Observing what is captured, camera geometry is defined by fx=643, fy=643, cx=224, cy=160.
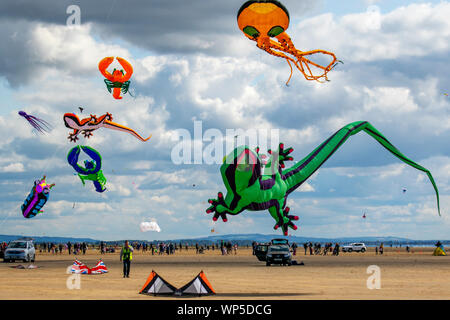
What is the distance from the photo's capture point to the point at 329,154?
22.2 metres

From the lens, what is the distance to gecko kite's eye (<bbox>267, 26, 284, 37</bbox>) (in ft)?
60.8

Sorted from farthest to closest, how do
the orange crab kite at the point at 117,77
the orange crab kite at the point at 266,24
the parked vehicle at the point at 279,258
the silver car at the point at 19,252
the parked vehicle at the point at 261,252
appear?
the parked vehicle at the point at 261,252, the silver car at the point at 19,252, the parked vehicle at the point at 279,258, the orange crab kite at the point at 117,77, the orange crab kite at the point at 266,24

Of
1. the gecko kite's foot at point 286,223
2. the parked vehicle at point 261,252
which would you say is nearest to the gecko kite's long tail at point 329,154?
the gecko kite's foot at point 286,223

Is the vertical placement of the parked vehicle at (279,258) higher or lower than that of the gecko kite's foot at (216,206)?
lower

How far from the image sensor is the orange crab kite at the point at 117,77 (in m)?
31.0

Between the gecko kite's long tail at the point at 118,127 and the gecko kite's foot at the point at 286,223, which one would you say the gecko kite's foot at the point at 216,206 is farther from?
the gecko kite's long tail at the point at 118,127

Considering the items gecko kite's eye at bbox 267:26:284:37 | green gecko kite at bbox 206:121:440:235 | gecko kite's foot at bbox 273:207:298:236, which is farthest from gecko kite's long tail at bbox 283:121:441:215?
gecko kite's eye at bbox 267:26:284:37

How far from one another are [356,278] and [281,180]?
12761 millimetres

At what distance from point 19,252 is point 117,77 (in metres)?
23.1

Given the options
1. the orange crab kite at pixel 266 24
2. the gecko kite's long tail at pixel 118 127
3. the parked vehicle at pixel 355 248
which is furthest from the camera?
the parked vehicle at pixel 355 248

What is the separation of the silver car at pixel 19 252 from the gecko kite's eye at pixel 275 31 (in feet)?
117
